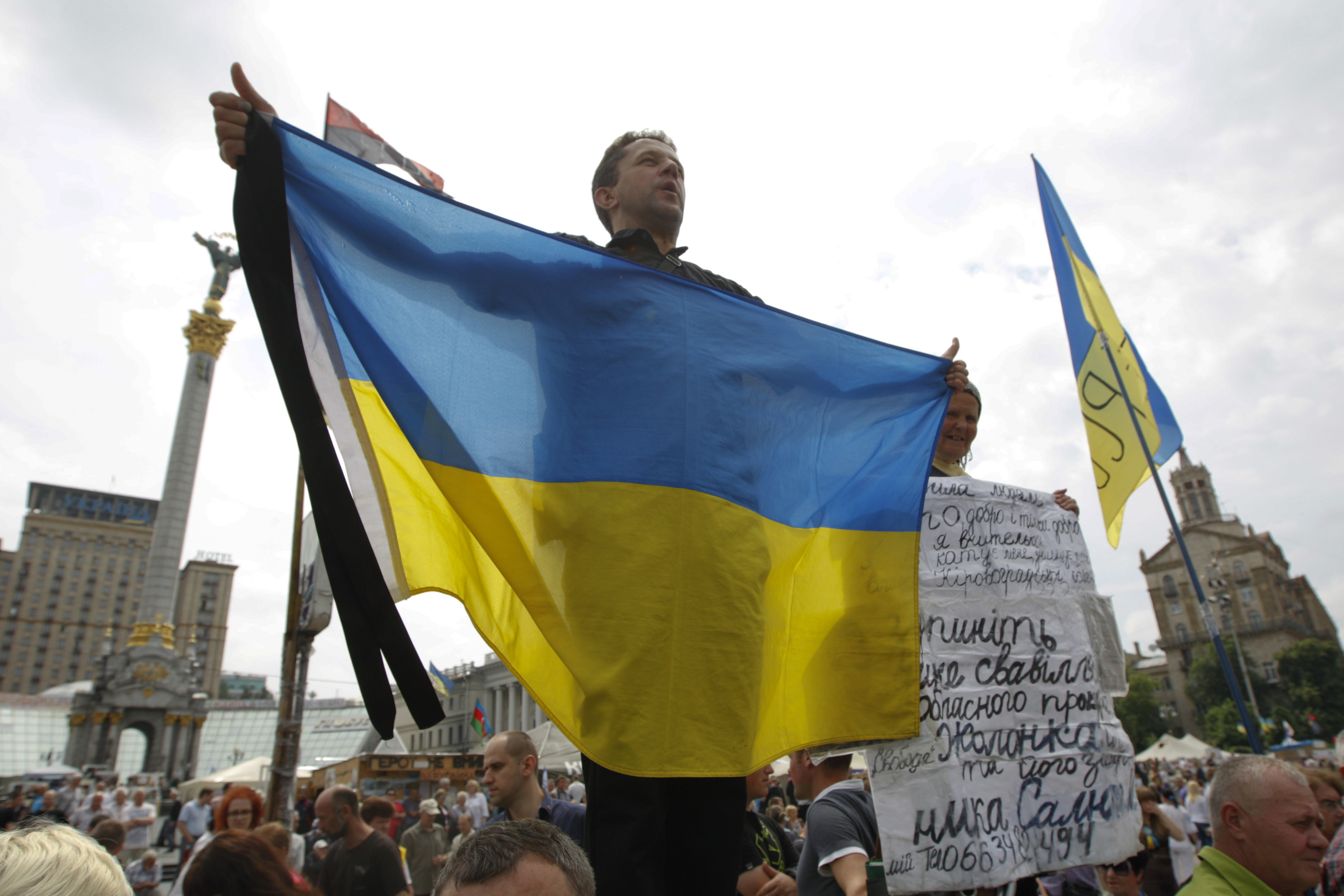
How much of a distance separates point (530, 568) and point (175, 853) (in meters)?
22.0

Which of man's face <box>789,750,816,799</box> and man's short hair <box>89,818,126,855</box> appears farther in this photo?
man's short hair <box>89,818,126,855</box>

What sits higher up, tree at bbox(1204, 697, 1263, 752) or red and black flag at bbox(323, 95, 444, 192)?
red and black flag at bbox(323, 95, 444, 192)

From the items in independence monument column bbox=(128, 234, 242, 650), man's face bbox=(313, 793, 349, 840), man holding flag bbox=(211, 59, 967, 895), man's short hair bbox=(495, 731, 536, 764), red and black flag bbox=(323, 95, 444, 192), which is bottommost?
man's face bbox=(313, 793, 349, 840)

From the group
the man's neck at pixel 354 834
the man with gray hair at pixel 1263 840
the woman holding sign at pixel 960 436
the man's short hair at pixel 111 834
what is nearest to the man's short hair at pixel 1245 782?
the man with gray hair at pixel 1263 840

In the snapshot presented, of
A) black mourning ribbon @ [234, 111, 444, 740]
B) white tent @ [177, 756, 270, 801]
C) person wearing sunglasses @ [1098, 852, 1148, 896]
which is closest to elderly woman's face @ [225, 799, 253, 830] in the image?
black mourning ribbon @ [234, 111, 444, 740]

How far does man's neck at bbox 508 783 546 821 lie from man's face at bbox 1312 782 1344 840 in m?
4.70

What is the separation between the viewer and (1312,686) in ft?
181

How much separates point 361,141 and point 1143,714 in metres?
72.8

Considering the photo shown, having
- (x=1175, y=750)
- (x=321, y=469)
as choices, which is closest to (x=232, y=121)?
(x=321, y=469)

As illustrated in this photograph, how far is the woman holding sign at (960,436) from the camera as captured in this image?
3.17 m

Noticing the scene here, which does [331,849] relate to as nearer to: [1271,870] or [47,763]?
[1271,870]

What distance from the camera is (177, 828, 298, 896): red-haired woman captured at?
2.63 m

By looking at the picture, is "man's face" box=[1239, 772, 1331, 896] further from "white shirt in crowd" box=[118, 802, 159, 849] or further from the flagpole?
"white shirt in crowd" box=[118, 802, 159, 849]

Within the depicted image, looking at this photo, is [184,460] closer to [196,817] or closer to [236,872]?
[196,817]
